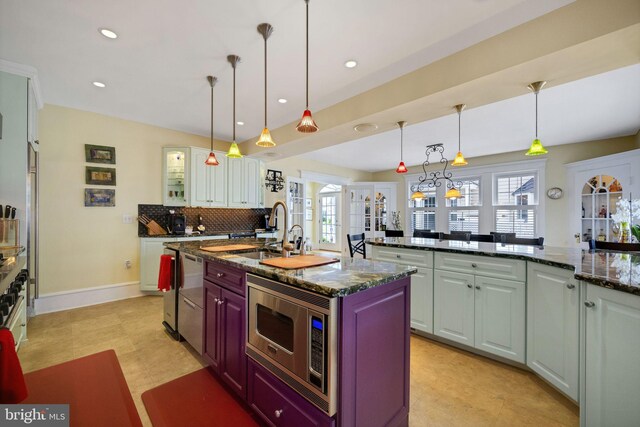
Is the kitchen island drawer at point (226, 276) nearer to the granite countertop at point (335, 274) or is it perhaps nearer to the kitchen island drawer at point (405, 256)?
the granite countertop at point (335, 274)

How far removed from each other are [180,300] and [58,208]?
2444mm

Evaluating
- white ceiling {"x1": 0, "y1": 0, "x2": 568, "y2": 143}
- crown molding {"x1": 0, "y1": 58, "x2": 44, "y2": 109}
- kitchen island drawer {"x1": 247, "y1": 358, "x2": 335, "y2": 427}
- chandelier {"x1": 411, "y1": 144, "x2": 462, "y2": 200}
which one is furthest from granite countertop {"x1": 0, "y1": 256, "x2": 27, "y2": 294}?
chandelier {"x1": 411, "y1": 144, "x2": 462, "y2": 200}

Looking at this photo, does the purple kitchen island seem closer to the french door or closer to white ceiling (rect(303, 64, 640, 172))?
white ceiling (rect(303, 64, 640, 172))

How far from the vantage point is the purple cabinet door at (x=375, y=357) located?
118 cm

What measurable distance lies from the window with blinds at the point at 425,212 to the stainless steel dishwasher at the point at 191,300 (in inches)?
238

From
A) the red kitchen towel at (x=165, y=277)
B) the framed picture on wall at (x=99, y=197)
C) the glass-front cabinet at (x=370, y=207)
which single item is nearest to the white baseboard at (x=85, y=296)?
the framed picture on wall at (x=99, y=197)

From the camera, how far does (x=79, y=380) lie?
1.28 meters

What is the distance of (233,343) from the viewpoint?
1775 millimetres

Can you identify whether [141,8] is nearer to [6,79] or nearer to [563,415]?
[6,79]

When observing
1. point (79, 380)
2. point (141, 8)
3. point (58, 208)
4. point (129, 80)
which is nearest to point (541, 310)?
point (79, 380)

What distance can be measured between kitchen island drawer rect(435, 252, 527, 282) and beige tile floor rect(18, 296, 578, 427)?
2.52 feet

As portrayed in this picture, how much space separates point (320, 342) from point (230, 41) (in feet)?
7.74

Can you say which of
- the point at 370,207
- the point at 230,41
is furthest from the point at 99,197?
the point at 370,207

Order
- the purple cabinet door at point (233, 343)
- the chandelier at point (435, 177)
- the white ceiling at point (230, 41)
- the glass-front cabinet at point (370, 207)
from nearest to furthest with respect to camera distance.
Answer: the purple cabinet door at point (233, 343) < the white ceiling at point (230, 41) < the chandelier at point (435, 177) < the glass-front cabinet at point (370, 207)
